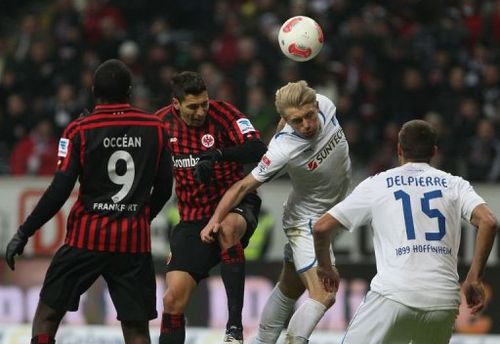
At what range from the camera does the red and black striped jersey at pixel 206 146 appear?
873cm

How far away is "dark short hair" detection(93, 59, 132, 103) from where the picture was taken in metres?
7.76

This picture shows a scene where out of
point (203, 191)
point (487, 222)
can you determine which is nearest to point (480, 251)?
point (487, 222)

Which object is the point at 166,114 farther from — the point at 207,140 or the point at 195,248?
the point at 195,248

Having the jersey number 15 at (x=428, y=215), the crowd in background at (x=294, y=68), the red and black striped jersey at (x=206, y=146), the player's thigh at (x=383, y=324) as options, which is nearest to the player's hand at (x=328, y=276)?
the player's thigh at (x=383, y=324)

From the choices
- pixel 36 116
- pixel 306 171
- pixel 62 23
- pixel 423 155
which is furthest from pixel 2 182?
pixel 423 155

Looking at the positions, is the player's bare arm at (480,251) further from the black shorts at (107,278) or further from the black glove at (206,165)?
the black shorts at (107,278)

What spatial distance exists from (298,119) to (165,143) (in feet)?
3.34

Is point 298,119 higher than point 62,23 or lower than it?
lower

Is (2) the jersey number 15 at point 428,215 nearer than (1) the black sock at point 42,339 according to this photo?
Yes

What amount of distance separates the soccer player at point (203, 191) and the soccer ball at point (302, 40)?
666 mm

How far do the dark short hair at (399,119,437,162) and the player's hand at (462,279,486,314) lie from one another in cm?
77

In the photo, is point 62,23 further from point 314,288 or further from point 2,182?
point 314,288

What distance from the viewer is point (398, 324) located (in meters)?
7.13

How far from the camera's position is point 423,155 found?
23.9ft
